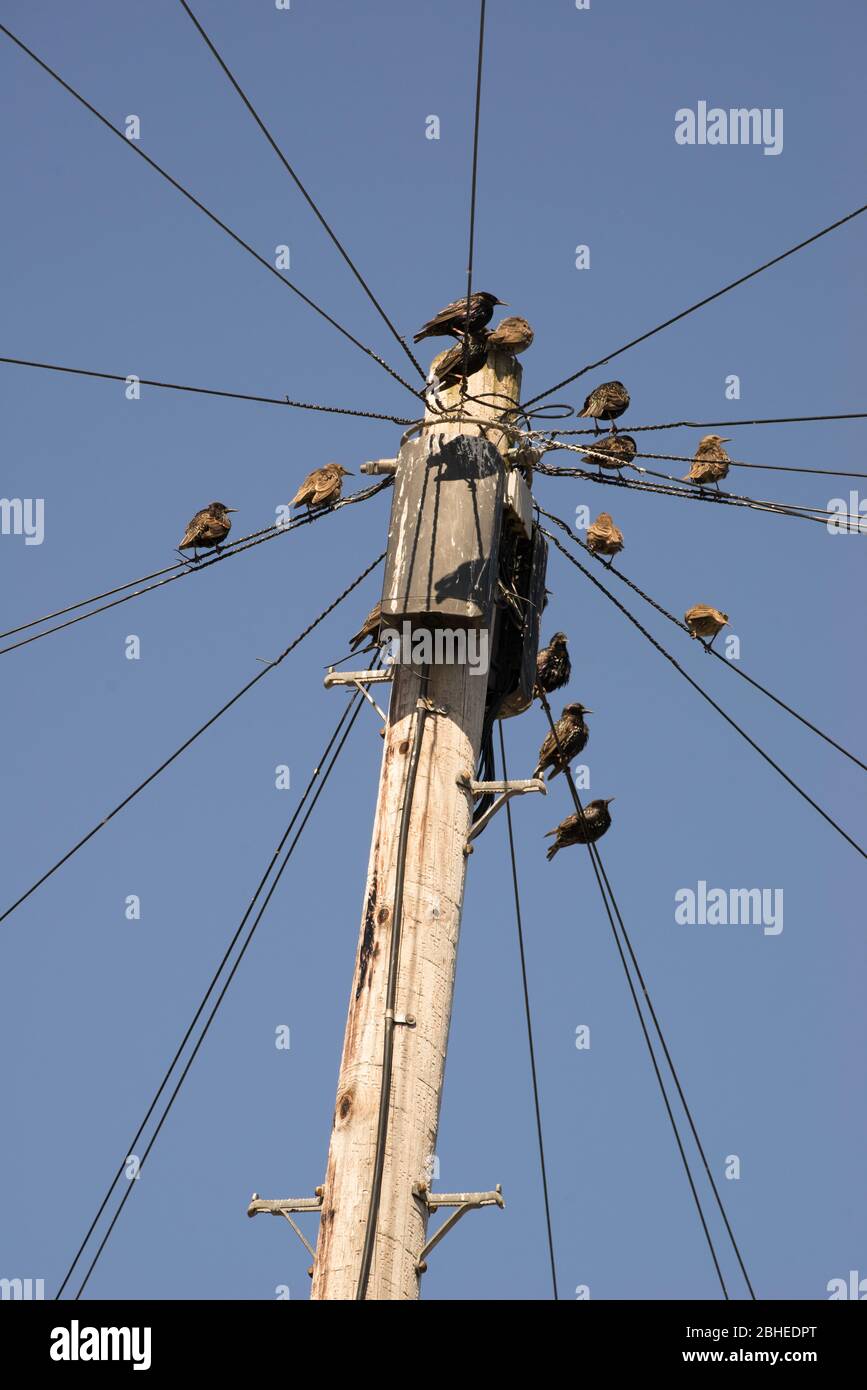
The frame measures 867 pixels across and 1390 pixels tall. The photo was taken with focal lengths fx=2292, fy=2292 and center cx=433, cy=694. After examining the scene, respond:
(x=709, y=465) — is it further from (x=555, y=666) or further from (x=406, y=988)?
(x=406, y=988)

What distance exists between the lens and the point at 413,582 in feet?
34.2

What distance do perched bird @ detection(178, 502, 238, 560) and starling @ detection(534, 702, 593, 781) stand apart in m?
2.20

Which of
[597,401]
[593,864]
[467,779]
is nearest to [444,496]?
[467,779]

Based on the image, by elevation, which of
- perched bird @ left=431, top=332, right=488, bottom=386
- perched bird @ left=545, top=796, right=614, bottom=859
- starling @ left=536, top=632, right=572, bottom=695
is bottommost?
perched bird @ left=545, top=796, right=614, bottom=859

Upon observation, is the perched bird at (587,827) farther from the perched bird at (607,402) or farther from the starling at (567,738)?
the perched bird at (607,402)

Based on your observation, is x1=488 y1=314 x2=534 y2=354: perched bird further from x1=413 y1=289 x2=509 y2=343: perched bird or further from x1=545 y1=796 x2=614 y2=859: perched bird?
x1=545 y1=796 x2=614 y2=859: perched bird

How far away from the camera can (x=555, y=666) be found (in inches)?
521

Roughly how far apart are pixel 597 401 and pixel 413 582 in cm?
362

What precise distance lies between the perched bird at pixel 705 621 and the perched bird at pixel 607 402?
4.29 feet

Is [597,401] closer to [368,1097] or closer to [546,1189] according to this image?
[546,1189]

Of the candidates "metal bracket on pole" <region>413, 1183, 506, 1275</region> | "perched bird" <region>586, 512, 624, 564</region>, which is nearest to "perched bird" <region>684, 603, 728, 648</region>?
"perched bird" <region>586, 512, 624, 564</region>

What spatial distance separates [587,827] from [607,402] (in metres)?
2.76

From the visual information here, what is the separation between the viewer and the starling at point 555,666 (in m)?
13.2

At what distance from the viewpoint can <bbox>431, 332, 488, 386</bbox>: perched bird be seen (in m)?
11.2
